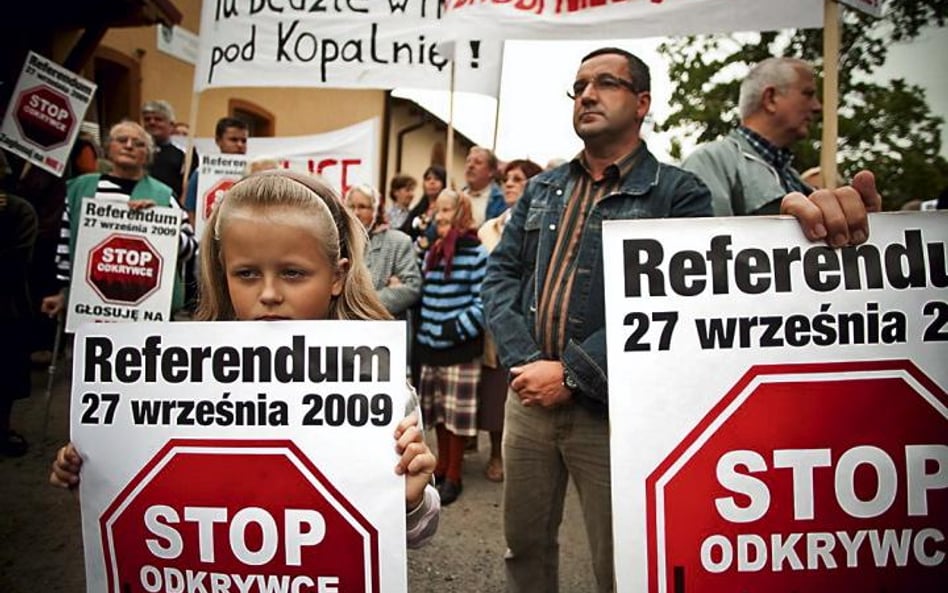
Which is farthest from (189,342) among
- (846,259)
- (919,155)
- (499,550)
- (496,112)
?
(919,155)

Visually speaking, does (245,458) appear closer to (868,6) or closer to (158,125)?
(868,6)

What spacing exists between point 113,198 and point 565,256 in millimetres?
3211

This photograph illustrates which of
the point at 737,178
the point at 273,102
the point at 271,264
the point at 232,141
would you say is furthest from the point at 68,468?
the point at 273,102

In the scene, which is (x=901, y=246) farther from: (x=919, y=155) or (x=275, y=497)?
(x=919, y=155)

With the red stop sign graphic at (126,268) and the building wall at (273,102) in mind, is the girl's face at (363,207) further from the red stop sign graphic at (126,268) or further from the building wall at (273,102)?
the building wall at (273,102)

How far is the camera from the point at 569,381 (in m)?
2.09

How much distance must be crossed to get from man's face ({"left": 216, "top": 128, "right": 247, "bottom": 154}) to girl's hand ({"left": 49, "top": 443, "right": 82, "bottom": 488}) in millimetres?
4542

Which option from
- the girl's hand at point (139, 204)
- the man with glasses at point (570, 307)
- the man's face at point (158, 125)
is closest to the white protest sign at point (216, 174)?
the girl's hand at point (139, 204)

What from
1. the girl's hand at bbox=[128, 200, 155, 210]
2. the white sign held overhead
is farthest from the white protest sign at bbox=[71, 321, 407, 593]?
the white sign held overhead

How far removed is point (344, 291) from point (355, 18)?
2734mm

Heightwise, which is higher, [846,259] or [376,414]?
[846,259]

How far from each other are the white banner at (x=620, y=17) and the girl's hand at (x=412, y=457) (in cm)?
208

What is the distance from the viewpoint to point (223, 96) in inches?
476

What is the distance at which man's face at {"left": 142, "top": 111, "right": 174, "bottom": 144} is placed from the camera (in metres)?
6.63
